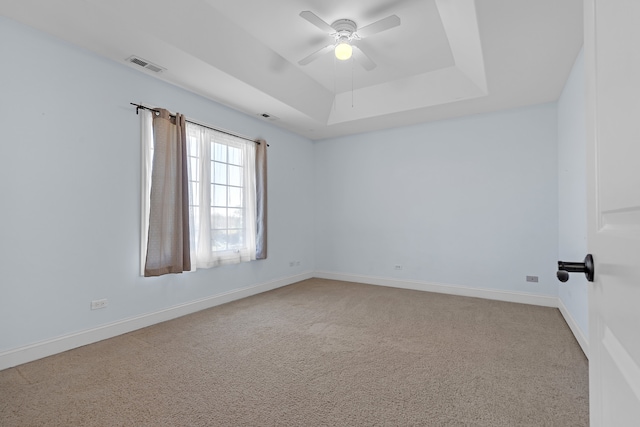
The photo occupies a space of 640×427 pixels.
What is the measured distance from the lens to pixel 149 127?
134 inches

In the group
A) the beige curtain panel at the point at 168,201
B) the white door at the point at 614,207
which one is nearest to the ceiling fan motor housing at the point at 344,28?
the beige curtain panel at the point at 168,201

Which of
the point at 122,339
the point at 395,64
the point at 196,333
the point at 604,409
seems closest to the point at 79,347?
the point at 122,339

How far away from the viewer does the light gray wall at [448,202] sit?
13.7ft

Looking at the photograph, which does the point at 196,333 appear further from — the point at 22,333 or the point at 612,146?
the point at 612,146

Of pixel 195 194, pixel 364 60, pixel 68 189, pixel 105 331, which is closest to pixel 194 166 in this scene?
pixel 195 194

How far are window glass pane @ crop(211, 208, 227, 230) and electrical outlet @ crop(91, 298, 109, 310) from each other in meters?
1.46

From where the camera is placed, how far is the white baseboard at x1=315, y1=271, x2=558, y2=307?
162 inches

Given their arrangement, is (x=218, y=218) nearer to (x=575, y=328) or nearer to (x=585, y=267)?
(x=585, y=267)

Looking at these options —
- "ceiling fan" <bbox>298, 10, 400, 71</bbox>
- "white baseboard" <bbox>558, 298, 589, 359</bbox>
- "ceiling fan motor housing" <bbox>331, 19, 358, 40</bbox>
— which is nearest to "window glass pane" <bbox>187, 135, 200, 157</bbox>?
"ceiling fan" <bbox>298, 10, 400, 71</bbox>

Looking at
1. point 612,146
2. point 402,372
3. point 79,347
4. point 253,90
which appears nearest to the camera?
point 612,146

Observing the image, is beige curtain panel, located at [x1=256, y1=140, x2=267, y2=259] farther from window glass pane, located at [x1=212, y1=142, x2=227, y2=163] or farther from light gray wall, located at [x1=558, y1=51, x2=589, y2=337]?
light gray wall, located at [x1=558, y1=51, x2=589, y2=337]

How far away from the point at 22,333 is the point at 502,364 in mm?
3928

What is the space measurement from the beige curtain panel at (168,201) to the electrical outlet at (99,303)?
0.43 metres

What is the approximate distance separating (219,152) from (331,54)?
1.95 meters
